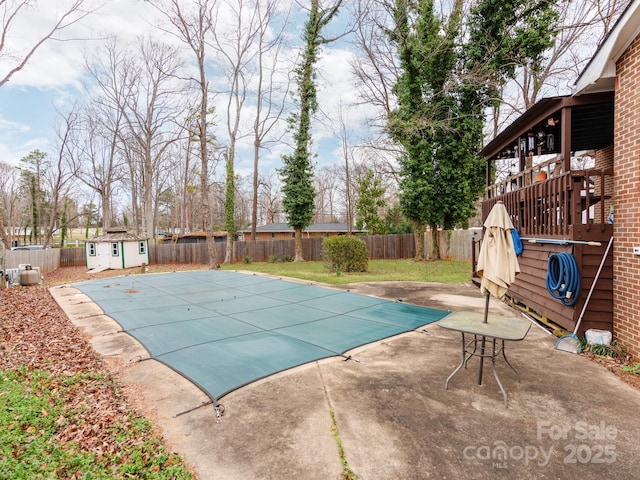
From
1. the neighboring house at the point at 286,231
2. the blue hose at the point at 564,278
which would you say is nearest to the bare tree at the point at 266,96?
the neighboring house at the point at 286,231

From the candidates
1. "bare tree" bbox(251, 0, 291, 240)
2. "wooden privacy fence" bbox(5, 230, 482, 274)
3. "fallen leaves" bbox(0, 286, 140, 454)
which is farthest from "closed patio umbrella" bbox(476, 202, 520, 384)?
"bare tree" bbox(251, 0, 291, 240)

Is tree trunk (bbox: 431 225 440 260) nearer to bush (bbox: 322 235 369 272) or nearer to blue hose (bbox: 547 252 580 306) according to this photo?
bush (bbox: 322 235 369 272)

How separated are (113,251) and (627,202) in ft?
71.8

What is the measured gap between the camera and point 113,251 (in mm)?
18984

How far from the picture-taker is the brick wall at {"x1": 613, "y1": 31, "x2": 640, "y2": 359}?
3.78 metres

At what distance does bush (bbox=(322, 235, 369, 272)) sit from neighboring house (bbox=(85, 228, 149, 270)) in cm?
1178

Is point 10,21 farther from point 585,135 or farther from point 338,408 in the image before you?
point 585,135

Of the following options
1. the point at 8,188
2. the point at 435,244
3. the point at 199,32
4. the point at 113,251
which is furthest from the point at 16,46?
the point at 8,188

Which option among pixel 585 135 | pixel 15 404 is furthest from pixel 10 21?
pixel 585 135

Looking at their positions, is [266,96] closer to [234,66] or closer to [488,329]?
[234,66]

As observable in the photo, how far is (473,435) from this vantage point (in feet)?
8.13

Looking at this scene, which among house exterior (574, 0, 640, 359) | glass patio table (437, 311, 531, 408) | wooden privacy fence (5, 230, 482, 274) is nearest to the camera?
glass patio table (437, 311, 531, 408)

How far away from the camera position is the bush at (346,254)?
13425 mm

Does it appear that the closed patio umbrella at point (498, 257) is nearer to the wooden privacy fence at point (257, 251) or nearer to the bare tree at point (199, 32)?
the bare tree at point (199, 32)
